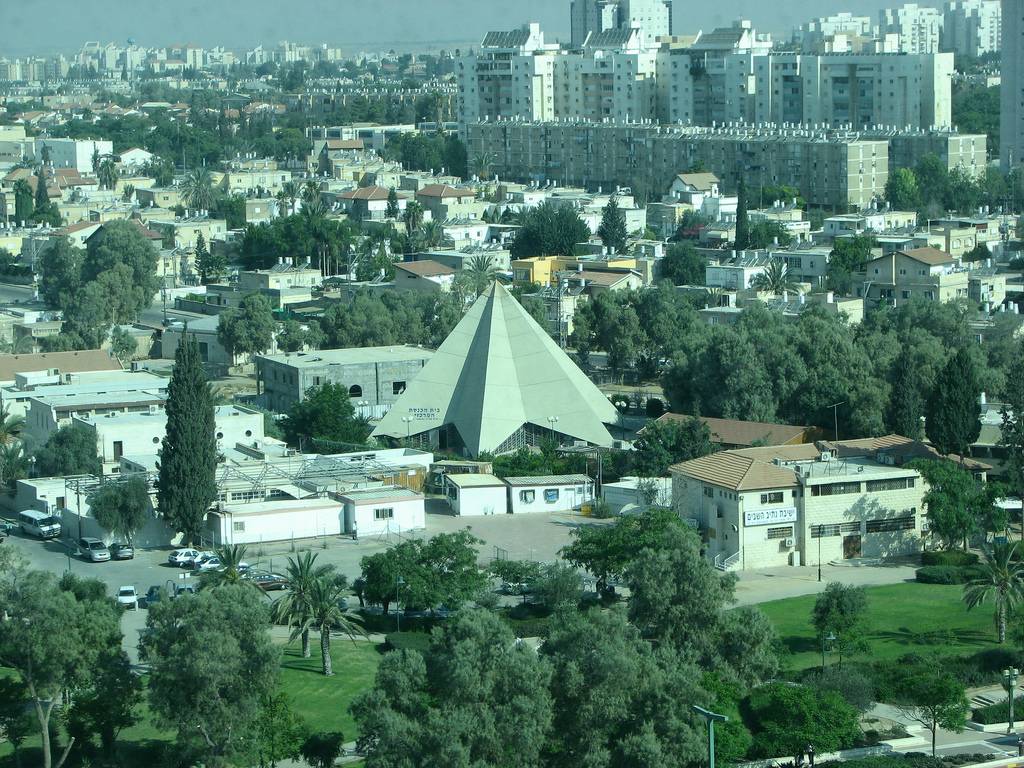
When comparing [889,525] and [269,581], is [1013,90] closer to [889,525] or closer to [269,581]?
[889,525]

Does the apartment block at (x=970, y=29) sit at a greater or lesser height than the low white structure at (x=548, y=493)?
greater

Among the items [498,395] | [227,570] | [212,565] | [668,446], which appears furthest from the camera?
[498,395]

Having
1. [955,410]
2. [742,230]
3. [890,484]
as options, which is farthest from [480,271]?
[890,484]

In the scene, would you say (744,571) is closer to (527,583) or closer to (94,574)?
(527,583)

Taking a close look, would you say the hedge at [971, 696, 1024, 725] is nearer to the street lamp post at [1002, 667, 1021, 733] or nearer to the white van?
the street lamp post at [1002, 667, 1021, 733]

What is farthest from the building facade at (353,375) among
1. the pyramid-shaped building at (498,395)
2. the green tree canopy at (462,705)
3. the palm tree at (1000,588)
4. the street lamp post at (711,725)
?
the street lamp post at (711,725)

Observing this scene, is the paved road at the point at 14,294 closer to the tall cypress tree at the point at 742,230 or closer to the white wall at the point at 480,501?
the tall cypress tree at the point at 742,230
